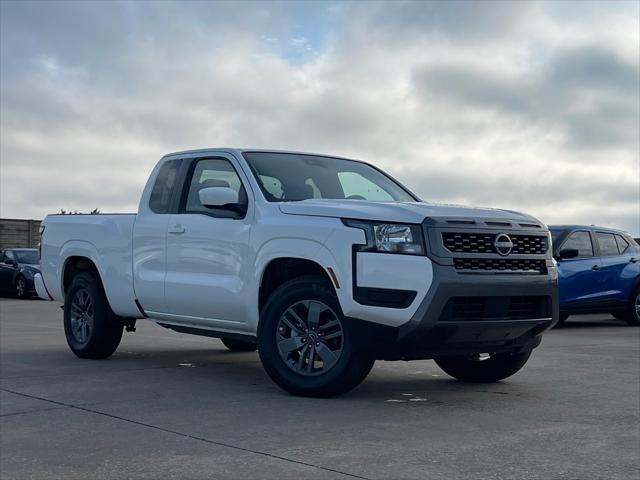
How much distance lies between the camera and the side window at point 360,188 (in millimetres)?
8387

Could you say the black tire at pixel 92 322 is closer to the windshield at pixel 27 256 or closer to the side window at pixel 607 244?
the side window at pixel 607 244

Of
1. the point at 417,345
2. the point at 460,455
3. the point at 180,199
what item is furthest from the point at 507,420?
the point at 180,199

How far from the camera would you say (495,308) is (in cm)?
692

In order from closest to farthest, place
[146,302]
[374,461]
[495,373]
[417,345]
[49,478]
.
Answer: [49,478] → [374,461] → [417,345] → [495,373] → [146,302]

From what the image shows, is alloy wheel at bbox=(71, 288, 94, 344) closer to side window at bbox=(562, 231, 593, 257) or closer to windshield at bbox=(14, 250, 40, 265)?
side window at bbox=(562, 231, 593, 257)

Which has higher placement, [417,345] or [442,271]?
[442,271]

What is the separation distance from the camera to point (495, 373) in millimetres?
8188

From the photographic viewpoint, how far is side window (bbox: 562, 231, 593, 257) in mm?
15359

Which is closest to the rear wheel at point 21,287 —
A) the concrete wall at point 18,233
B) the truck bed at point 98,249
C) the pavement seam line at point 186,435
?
the concrete wall at point 18,233

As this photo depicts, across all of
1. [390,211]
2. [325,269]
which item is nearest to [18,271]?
[325,269]

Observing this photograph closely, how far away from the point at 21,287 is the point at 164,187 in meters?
19.4

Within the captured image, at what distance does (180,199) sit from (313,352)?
229 cm

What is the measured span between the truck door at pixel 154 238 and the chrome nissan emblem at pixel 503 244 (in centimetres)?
306

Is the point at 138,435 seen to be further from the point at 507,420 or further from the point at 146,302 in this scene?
the point at 146,302
